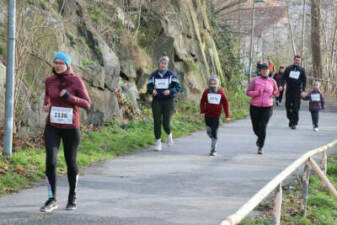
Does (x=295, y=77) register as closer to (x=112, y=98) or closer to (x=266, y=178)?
(x=112, y=98)

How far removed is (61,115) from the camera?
6816 mm

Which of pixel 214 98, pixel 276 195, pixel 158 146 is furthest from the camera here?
pixel 158 146

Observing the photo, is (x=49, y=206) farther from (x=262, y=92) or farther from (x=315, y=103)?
(x=315, y=103)

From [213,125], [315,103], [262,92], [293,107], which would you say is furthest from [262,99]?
[315,103]

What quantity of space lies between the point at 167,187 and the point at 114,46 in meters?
11.0

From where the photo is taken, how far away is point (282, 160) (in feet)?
38.1

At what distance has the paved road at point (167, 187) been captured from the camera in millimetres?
6688

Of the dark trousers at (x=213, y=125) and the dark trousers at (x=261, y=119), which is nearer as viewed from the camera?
the dark trousers at (x=213, y=125)

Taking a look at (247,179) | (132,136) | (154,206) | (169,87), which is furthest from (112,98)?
(154,206)

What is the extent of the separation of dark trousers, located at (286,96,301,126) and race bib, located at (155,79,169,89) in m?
6.29

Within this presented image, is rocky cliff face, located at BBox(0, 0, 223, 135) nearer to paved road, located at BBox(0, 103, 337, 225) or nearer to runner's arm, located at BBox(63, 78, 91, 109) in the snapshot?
paved road, located at BBox(0, 103, 337, 225)

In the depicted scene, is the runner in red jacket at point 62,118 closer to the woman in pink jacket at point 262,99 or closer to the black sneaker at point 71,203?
the black sneaker at point 71,203

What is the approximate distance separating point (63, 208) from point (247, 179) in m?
3.45

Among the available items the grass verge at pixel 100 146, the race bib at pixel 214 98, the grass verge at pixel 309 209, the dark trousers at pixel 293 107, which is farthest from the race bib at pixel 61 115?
the dark trousers at pixel 293 107
